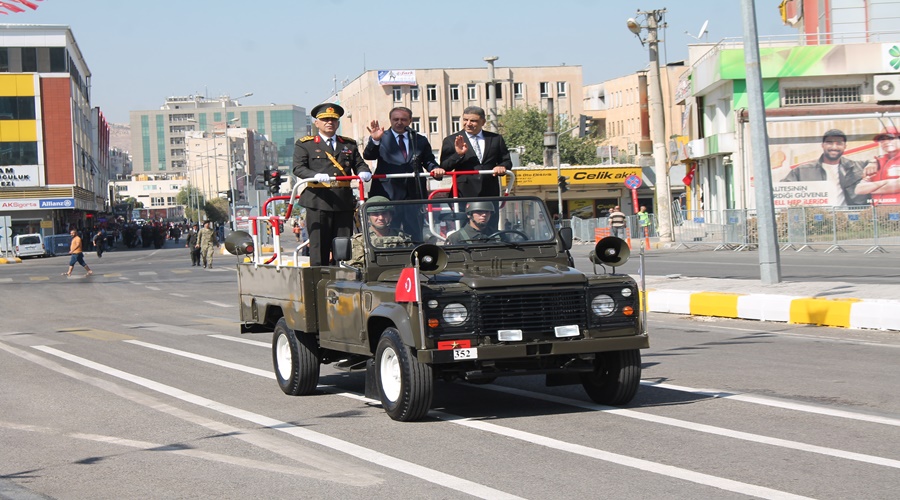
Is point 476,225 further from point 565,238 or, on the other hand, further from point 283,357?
point 283,357

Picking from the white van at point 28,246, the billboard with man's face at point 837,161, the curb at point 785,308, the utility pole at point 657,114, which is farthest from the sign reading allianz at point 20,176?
the curb at point 785,308

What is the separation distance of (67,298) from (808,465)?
26.2m

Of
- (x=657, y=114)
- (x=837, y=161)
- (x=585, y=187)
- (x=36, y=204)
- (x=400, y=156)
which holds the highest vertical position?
(x=36, y=204)

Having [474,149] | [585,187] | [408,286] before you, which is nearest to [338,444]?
[408,286]

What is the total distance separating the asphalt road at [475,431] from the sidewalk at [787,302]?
0.58 meters

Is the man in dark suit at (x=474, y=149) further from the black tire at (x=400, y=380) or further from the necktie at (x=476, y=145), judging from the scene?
the black tire at (x=400, y=380)

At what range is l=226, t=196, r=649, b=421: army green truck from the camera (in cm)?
810

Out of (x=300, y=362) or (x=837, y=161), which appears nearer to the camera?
(x=300, y=362)

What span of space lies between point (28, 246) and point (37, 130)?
1941 centimetres

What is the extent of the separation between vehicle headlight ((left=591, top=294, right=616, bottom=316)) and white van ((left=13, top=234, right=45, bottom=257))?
66477mm

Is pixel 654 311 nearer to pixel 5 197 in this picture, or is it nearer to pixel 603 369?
pixel 603 369

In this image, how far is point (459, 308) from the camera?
8.10 meters

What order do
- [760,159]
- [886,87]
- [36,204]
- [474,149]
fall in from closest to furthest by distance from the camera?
1. [474,149]
2. [760,159]
3. [886,87]
4. [36,204]

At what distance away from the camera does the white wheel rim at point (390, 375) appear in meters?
8.44
